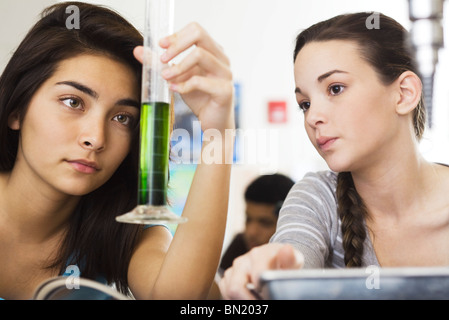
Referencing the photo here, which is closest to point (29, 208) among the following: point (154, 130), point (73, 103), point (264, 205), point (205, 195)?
point (73, 103)

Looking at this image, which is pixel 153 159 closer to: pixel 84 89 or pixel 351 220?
pixel 84 89

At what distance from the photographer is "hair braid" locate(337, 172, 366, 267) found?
1.02 metres

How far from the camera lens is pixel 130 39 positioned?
1.09 m

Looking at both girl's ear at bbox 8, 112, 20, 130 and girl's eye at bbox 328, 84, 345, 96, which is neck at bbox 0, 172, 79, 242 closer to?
girl's ear at bbox 8, 112, 20, 130

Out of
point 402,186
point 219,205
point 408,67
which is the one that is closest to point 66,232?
point 219,205

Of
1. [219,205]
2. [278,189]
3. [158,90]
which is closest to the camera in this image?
[158,90]

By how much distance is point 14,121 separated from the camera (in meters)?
1.10

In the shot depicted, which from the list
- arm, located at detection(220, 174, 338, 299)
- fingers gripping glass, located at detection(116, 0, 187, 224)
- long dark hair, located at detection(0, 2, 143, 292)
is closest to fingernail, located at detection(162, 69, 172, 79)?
fingers gripping glass, located at detection(116, 0, 187, 224)

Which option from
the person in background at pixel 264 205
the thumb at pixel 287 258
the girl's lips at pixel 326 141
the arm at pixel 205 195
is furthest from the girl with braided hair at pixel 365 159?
the person in background at pixel 264 205

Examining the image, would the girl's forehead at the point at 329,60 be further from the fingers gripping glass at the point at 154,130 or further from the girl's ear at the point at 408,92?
the fingers gripping glass at the point at 154,130

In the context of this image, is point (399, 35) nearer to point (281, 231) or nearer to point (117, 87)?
point (281, 231)

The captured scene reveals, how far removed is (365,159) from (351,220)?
134 millimetres

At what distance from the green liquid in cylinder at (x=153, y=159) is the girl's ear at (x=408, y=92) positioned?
663 millimetres

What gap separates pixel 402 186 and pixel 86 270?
73 cm
